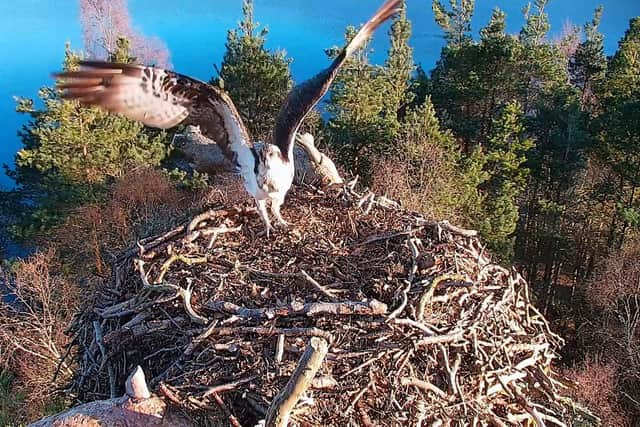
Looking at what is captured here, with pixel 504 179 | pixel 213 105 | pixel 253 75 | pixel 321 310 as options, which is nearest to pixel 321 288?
pixel 321 310

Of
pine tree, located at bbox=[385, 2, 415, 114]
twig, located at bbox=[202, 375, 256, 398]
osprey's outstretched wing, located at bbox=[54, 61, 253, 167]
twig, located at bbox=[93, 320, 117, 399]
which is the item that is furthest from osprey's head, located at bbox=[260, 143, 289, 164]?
pine tree, located at bbox=[385, 2, 415, 114]

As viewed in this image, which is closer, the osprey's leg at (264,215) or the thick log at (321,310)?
the thick log at (321,310)

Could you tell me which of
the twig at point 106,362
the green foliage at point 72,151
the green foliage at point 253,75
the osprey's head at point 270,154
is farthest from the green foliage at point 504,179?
the twig at point 106,362

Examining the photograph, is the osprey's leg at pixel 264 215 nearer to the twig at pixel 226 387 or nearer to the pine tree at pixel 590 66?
the twig at pixel 226 387

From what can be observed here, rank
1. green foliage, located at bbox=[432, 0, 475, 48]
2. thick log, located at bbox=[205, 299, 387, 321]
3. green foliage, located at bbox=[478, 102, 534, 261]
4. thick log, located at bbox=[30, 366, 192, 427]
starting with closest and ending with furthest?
thick log, located at bbox=[30, 366, 192, 427] < thick log, located at bbox=[205, 299, 387, 321] < green foliage, located at bbox=[478, 102, 534, 261] < green foliage, located at bbox=[432, 0, 475, 48]

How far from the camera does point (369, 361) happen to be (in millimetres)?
3072

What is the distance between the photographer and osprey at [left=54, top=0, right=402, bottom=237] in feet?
11.4

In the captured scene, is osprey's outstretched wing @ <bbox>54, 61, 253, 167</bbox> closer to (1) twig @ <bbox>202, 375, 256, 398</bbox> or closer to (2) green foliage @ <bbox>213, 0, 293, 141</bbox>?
(1) twig @ <bbox>202, 375, 256, 398</bbox>

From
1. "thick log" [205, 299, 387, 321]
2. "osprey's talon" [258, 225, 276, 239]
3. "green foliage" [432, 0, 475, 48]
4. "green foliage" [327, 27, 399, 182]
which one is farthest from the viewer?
"green foliage" [432, 0, 475, 48]

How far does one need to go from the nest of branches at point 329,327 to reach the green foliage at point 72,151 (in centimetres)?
941

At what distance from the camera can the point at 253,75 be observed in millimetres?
14375

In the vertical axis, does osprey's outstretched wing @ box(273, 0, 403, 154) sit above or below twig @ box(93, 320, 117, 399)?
above

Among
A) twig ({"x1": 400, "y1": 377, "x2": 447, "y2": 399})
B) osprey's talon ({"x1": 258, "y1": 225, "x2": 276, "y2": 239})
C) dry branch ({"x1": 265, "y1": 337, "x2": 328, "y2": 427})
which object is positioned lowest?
twig ({"x1": 400, "y1": 377, "x2": 447, "y2": 399})

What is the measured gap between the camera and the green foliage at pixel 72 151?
12.4 meters
